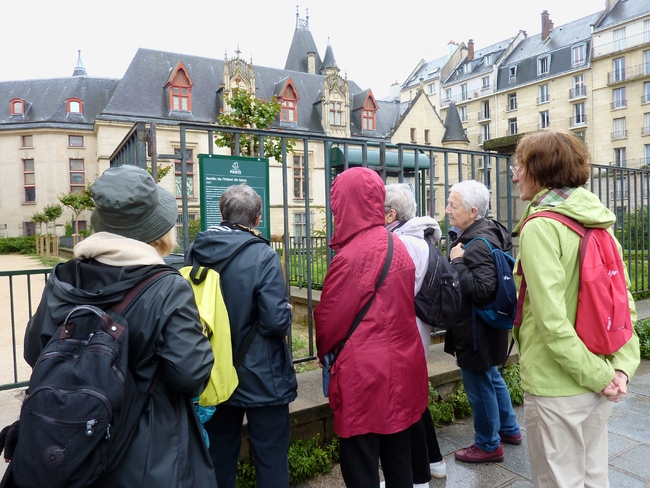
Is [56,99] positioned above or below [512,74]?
below

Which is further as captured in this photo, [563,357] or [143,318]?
[563,357]

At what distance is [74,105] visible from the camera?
35.9 m

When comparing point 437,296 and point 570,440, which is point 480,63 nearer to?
point 437,296

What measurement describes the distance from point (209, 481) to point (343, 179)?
1444 millimetres

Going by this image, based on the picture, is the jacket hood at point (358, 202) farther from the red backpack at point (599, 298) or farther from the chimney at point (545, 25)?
the chimney at point (545, 25)

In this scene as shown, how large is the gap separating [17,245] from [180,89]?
15.6 metres

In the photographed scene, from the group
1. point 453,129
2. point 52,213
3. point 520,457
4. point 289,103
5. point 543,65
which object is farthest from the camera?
point 543,65

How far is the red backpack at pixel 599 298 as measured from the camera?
1953mm

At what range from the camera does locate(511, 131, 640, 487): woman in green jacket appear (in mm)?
1944

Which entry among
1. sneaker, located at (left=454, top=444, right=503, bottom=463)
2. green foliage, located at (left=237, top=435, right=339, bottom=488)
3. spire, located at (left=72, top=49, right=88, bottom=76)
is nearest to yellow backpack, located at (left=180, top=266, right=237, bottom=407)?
green foliage, located at (left=237, top=435, right=339, bottom=488)

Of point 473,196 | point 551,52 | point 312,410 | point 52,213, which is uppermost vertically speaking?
point 551,52

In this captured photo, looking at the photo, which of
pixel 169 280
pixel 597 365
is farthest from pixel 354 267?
pixel 597 365

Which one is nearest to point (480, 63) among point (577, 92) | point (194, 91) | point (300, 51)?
point (577, 92)

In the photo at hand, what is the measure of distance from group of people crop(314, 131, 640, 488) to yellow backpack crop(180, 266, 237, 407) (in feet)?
1.58
